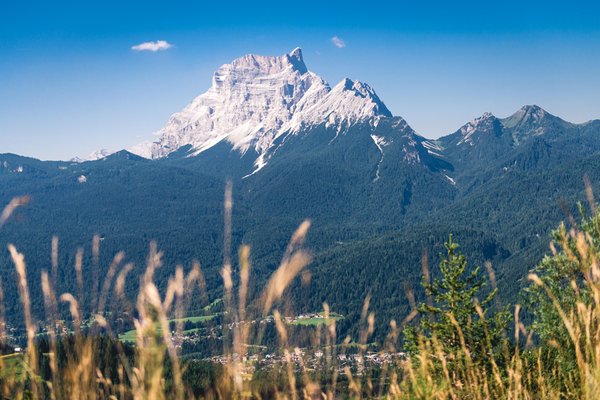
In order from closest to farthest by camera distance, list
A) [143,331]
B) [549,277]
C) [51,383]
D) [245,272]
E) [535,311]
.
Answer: [143,331], [245,272], [51,383], [549,277], [535,311]

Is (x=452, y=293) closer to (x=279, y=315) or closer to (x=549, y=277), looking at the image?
(x=549, y=277)

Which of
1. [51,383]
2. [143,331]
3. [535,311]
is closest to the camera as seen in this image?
[143,331]

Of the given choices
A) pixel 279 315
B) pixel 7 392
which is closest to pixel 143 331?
pixel 279 315

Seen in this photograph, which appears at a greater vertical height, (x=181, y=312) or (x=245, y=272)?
(x=245, y=272)

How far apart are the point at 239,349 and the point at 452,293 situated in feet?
53.0

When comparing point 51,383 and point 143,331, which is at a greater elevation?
point 143,331

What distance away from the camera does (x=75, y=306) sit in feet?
12.6

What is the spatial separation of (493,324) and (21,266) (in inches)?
687

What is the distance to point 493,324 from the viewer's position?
18.7 meters

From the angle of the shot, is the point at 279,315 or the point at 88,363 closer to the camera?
the point at 88,363

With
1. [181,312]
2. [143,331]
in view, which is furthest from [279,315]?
[143,331]

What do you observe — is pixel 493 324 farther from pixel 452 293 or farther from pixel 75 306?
pixel 75 306

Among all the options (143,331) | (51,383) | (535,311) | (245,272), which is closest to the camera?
(143,331)

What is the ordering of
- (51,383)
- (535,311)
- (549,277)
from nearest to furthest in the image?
(51,383) → (549,277) → (535,311)
